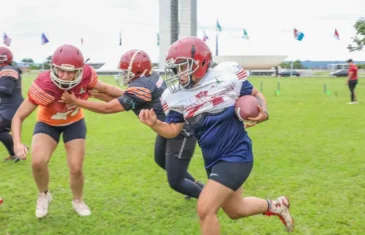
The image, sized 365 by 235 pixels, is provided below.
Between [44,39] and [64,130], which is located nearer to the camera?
[64,130]

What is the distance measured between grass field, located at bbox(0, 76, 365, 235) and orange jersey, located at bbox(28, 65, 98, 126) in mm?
1218

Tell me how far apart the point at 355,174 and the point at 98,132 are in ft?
24.3

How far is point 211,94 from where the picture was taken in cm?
430

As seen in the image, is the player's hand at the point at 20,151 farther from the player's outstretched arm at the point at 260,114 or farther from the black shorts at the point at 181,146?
the player's outstretched arm at the point at 260,114

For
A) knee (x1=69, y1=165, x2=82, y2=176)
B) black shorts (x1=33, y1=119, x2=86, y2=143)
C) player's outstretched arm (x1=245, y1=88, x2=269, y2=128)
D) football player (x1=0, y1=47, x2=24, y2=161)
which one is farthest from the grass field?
player's outstretched arm (x1=245, y1=88, x2=269, y2=128)

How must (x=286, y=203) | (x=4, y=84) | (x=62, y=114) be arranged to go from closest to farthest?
1. (x=286, y=203)
2. (x=62, y=114)
3. (x=4, y=84)

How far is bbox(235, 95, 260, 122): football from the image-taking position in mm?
4168

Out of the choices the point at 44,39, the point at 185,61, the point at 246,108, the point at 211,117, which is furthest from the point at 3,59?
the point at 44,39

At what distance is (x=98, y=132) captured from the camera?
1296 cm

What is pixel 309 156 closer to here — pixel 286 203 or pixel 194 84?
pixel 286 203

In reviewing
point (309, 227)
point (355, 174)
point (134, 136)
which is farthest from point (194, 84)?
point (134, 136)

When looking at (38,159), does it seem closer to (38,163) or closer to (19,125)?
(38,163)

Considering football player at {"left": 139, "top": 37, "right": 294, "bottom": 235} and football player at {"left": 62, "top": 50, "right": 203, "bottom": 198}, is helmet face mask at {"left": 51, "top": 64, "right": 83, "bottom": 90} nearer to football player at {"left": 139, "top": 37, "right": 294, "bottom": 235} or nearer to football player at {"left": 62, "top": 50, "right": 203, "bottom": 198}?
football player at {"left": 62, "top": 50, "right": 203, "bottom": 198}

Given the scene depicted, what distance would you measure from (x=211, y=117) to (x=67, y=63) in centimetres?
178
